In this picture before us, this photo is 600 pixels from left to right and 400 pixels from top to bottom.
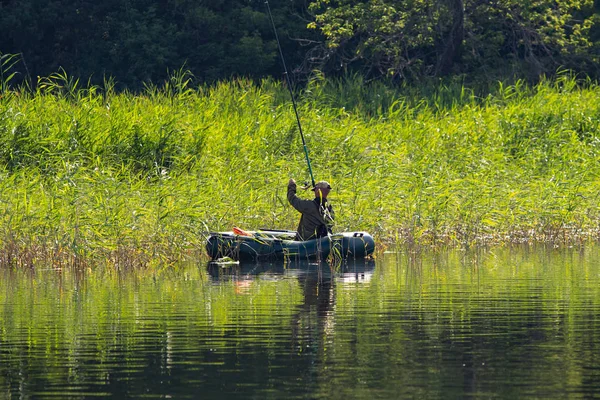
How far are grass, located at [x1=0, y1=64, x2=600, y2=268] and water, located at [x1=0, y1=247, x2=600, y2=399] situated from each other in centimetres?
91

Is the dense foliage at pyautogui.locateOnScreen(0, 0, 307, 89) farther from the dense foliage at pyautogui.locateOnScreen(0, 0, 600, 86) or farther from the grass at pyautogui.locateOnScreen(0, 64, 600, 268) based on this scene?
the grass at pyautogui.locateOnScreen(0, 64, 600, 268)

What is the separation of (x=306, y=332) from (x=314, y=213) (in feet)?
18.0

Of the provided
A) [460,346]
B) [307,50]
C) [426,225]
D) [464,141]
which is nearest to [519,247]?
[426,225]

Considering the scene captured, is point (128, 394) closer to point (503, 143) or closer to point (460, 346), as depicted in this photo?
point (460, 346)

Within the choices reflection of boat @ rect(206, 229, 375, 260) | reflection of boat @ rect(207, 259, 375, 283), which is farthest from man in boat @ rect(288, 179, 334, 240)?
reflection of boat @ rect(207, 259, 375, 283)

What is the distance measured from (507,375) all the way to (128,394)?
7.35 feet

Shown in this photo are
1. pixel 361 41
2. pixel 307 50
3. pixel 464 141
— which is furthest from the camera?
pixel 307 50

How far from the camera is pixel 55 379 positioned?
8078 mm

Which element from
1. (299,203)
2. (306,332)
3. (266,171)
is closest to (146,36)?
(266,171)

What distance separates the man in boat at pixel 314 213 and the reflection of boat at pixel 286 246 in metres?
0.20

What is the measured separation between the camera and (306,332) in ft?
31.9

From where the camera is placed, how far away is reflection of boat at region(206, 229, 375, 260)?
1488 cm

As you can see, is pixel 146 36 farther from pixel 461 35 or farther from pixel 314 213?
pixel 314 213

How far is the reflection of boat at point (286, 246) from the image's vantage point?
48.8ft
